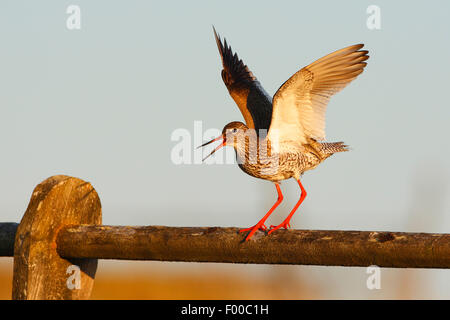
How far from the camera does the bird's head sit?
530 cm

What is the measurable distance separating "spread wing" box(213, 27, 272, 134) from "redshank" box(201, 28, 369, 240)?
47 centimetres

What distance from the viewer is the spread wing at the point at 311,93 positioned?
4.59m

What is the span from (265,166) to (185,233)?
2.07 meters

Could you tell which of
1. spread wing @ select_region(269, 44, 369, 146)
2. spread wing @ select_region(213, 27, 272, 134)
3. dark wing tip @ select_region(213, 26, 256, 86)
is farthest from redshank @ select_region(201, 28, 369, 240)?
dark wing tip @ select_region(213, 26, 256, 86)

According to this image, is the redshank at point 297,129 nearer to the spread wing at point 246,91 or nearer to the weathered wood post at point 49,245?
the spread wing at point 246,91

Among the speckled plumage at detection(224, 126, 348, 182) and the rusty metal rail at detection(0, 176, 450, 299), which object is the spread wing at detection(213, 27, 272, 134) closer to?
the speckled plumage at detection(224, 126, 348, 182)

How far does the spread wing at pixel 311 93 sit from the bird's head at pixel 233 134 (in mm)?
418

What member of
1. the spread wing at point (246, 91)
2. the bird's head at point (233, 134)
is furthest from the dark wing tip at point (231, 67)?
the bird's head at point (233, 134)

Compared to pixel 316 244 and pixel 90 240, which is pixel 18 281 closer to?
pixel 90 240

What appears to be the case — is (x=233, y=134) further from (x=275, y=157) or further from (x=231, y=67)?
(x=231, y=67)

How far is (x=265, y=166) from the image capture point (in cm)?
487

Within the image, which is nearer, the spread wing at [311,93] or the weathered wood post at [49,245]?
the weathered wood post at [49,245]
